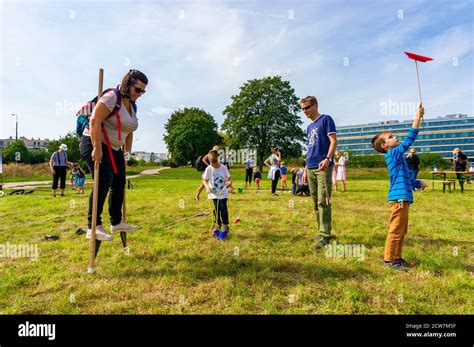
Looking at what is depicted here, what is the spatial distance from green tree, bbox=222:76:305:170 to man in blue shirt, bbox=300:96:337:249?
42.8 meters

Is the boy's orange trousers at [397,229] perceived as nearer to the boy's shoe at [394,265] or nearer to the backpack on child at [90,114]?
the boy's shoe at [394,265]

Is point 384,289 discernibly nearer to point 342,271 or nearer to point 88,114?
point 342,271

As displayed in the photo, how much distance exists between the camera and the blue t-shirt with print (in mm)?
5113

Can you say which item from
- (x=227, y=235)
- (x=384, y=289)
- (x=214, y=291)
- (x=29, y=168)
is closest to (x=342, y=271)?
(x=384, y=289)

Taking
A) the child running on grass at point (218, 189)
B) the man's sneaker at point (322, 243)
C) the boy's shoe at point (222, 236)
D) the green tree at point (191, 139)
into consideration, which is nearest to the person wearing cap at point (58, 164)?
the child running on grass at point (218, 189)

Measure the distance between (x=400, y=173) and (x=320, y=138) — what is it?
154cm

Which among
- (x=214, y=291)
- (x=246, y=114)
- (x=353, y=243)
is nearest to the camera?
(x=214, y=291)

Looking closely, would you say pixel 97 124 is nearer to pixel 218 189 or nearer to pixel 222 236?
pixel 218 189

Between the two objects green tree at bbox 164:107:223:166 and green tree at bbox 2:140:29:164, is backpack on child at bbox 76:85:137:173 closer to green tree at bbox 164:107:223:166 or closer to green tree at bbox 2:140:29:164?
green tree at bbox 164:107:223:166

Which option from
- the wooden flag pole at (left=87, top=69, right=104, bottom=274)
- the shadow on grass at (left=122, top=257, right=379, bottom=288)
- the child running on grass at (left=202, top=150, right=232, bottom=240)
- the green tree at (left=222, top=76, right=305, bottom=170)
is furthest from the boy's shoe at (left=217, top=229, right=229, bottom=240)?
the green tree at (left=222, top=76, right=305, bottom=170)

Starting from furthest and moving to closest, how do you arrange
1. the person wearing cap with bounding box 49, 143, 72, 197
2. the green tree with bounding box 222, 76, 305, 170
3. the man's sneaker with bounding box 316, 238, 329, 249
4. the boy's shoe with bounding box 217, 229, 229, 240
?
1. the green tree with bounding box 222, 76, 305, 170
2. the person wearing cap with bounding box 49, 143, 72, 197
3. the boy's shoe with bounding box 217, 229, 229, 240
4. the man's sneaker with bounding box 316, 238, 329, 249

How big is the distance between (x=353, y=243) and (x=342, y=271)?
5.29 ft
